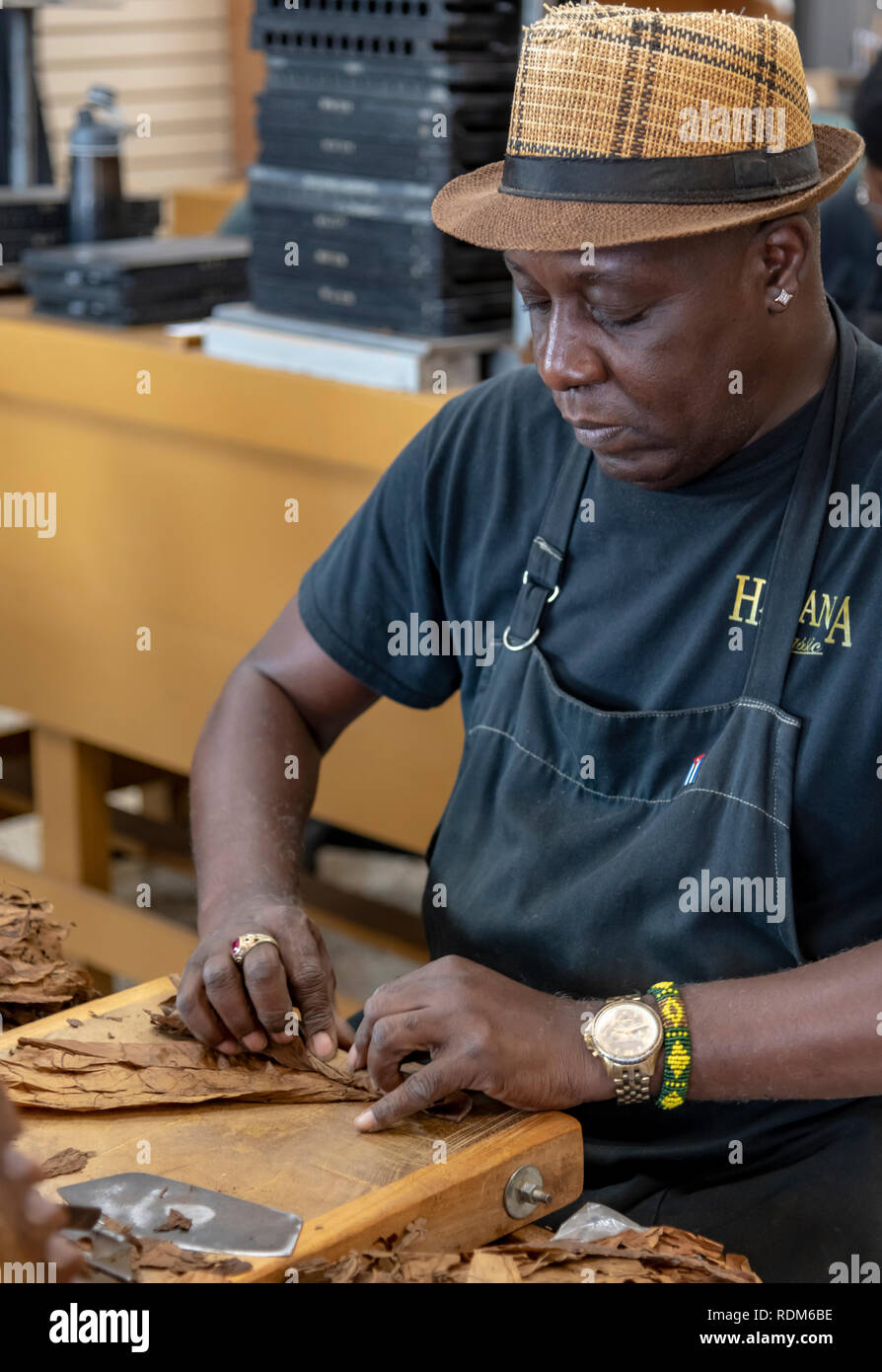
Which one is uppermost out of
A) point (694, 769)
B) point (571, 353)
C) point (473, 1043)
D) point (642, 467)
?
point (571, 353)

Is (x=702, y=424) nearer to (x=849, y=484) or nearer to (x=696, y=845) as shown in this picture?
(x=849, y=484)

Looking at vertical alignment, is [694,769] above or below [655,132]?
below

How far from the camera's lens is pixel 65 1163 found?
1.13 metres

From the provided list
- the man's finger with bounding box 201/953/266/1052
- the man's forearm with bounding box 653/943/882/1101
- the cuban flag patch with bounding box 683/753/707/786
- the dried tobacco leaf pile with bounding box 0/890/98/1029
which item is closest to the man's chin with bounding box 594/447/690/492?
the cuban flag patch with bounding box 683/753/707/786

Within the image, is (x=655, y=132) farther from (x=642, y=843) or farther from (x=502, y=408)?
(x=642, y=843)

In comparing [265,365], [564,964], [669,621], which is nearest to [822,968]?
[564,964]

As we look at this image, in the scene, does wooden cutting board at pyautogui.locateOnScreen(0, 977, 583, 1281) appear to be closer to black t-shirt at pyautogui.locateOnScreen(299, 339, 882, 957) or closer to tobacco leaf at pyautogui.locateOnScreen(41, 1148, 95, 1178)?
tobacco leaf at pyautogui.locateOnScreen(41, 1148, 95, 1178)

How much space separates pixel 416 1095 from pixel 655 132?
0.77 m

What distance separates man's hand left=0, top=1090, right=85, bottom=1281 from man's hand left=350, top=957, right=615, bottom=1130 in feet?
1.69

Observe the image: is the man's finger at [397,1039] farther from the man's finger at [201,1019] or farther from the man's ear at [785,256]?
the man's ear at [785,256]

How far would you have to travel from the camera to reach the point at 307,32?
93.7 inches

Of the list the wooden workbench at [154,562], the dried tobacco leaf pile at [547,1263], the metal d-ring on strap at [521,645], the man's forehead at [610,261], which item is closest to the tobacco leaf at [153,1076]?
the dried tobacco leaf pile at [547,1263]

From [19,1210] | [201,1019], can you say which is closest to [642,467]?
[201,1019]
